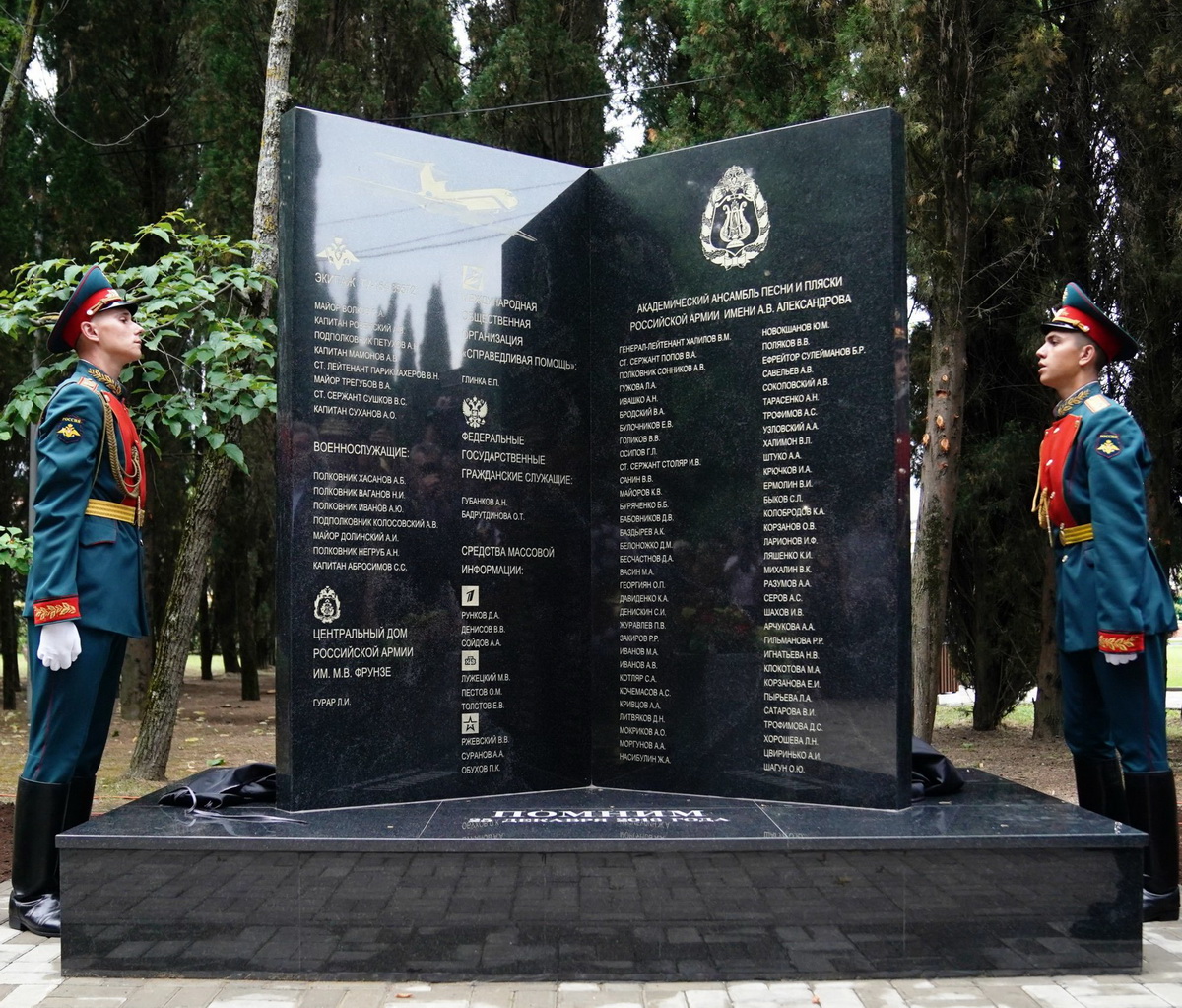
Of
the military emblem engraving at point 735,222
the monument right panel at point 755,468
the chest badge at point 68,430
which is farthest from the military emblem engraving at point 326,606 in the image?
the military emblem engraving at point 735,222

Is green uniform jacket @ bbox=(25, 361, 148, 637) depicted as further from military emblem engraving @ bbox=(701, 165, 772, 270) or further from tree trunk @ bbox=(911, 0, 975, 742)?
tree trunk @ bbox=(911, 0, 975, 742)

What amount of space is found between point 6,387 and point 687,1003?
13.1 metres

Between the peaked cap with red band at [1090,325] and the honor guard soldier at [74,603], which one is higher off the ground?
the peaked cap with red band at [1090,325]

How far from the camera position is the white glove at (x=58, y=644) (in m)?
4.48

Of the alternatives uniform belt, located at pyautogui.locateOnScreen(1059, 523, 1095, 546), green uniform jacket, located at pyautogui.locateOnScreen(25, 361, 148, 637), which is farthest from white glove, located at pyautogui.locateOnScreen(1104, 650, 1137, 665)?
green uniform jacket, located at pyautogui.locateOnScreen(25, 361, 148, 637)

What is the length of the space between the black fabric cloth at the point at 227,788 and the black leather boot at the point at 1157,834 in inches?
135

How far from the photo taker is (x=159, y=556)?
16281mm

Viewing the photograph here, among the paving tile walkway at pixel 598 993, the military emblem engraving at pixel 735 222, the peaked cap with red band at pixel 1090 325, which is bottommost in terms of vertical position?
the paving tile walkway at pixel 598 993

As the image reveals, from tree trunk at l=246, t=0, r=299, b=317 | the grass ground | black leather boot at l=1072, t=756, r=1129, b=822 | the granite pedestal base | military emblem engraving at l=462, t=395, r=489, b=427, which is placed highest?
tree trunk at l=246, t=0, r=299, b=317

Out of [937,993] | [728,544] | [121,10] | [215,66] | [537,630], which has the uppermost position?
[121,10]

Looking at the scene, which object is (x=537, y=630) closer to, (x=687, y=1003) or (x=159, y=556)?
(x=687, y=1003)

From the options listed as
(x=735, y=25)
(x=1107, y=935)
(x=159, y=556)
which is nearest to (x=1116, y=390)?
(x=735, y=25)

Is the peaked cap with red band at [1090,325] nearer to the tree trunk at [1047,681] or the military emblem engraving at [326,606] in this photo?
the military emblem engraving at [326,606]

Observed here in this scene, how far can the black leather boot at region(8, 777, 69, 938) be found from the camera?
460 cm
